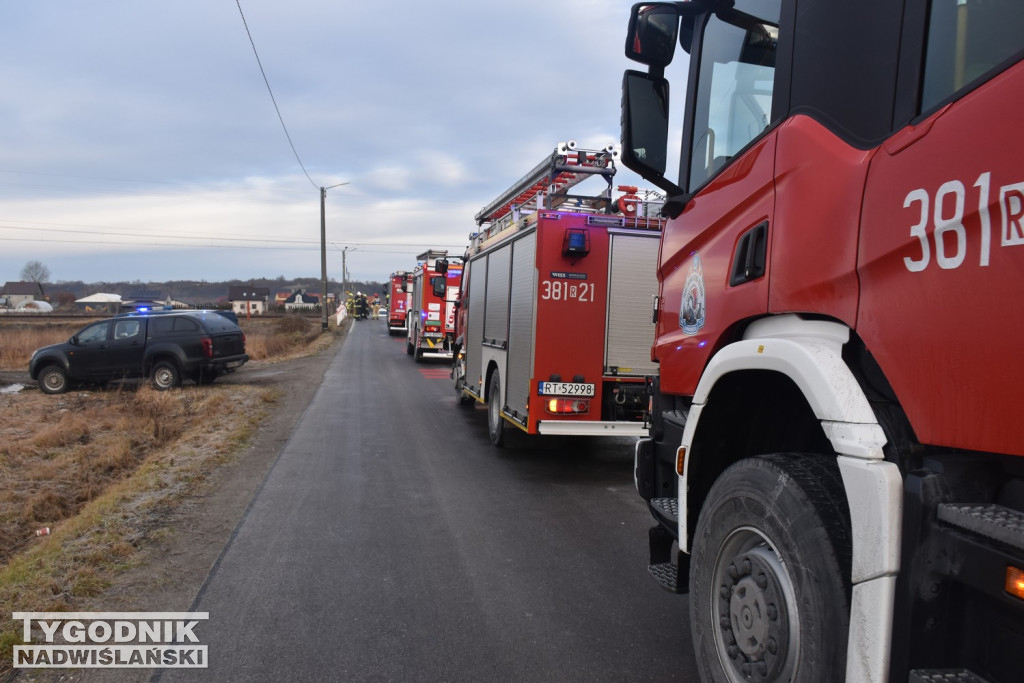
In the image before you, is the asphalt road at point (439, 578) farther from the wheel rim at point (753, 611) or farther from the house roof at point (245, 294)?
the house roof at point (245, 294)

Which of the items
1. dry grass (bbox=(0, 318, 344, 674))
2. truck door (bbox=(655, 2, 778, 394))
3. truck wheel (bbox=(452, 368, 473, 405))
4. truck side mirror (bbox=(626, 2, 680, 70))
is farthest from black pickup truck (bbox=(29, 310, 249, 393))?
truck side mirror (bbox=(626, 2, 680, 70))

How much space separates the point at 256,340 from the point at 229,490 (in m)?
23.4

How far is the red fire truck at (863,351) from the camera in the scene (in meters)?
1.68

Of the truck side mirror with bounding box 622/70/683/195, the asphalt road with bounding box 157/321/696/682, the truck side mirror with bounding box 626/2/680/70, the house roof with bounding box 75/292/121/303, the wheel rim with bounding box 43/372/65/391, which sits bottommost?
the house roof with bounding box 75/292/121/303

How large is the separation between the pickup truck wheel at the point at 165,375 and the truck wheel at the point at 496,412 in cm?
854

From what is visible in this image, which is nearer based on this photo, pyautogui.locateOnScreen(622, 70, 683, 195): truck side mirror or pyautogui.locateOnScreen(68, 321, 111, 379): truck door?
pyautogui.locateOnScreen(622, 70, 683, 195): truck side mirror

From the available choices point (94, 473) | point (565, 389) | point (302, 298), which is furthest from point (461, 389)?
point (302, 298)

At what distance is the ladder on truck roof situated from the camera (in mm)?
7090

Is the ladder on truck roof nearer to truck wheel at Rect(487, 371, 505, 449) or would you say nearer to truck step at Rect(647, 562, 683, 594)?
truck wheel at Rect(487, 371, 505, 449)

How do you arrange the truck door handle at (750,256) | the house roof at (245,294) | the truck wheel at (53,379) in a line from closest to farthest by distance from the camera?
the truck door handle at (750,256)
the truck wheel at (53,379)
the house roof at (245,294)

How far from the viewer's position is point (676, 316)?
352 centimetres

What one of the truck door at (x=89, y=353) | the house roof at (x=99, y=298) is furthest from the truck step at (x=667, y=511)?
the house roof at (x=99, y=298)

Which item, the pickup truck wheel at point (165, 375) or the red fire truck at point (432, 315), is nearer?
the pickup truck wheel at point (165, 375)

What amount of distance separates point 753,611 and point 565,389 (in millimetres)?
4827
